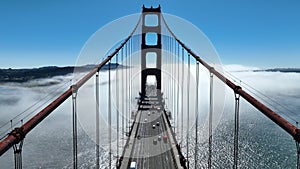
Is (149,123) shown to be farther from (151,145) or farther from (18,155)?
(18,155)

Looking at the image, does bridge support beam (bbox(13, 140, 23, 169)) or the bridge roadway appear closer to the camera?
bridge support beam (bbox(13, 140, 23, 169))

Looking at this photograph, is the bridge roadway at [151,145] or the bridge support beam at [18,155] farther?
the bridge roadway at [151,145]

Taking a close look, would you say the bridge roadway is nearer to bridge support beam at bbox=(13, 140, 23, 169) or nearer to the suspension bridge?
the suspension bridge

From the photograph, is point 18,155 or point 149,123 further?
point 149,123

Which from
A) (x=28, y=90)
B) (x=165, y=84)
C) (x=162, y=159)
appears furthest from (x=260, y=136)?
(x=28, y=90)

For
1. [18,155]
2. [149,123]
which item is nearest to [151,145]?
[149,123]

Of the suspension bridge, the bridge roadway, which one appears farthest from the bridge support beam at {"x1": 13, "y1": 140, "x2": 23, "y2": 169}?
the bridge roadway

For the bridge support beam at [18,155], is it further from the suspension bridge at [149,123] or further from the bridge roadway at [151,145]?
the bridge roadway at [151,145]

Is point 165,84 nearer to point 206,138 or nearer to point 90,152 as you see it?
point 206,138

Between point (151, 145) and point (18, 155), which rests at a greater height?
point (18, 155)

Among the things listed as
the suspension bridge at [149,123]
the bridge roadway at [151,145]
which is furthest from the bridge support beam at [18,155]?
the bridge roadway at [151,145]
